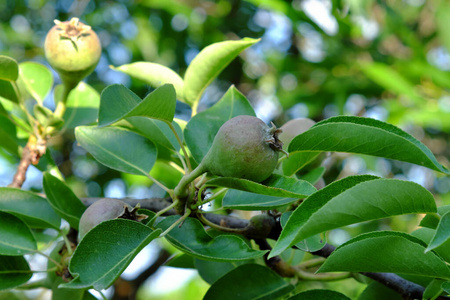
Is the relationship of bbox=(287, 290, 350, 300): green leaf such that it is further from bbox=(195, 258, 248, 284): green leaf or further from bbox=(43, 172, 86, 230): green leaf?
bbox=(43, 172, 86, 230): green leaf

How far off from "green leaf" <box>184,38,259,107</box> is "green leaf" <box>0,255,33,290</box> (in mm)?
513

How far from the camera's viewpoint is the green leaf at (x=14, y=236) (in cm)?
94

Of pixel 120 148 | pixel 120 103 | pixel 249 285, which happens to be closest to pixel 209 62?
pixel 120 148

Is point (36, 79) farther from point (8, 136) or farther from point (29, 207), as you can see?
point (29, 207)

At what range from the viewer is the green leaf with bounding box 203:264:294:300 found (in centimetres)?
95

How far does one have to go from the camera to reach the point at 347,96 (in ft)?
9.86

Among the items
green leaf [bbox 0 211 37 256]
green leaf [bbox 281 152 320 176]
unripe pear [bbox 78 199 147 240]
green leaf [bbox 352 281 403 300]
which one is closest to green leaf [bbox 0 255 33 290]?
green leaf [bbox 0 211 37 256]

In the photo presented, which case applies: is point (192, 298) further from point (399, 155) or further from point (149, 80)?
point (399, 155)

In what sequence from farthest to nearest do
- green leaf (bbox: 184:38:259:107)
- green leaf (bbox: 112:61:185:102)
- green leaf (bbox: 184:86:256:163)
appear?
green leaf (bbox: 112:61:185:102)
green leaf (bbox: 184:38:259:107)
green leaf (bbox: 184:86:256:163)

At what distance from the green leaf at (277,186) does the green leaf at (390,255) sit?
94mm

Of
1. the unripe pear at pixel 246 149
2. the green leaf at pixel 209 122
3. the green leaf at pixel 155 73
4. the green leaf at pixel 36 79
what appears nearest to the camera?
the unripe pear at pixel 246 149

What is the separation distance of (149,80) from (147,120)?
0.23 metres

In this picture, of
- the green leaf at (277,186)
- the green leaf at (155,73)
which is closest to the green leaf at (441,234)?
the green leaf at (277,186)

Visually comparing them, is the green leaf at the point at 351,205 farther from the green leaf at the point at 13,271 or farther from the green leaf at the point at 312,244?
the green leaf at the point at 13,271
